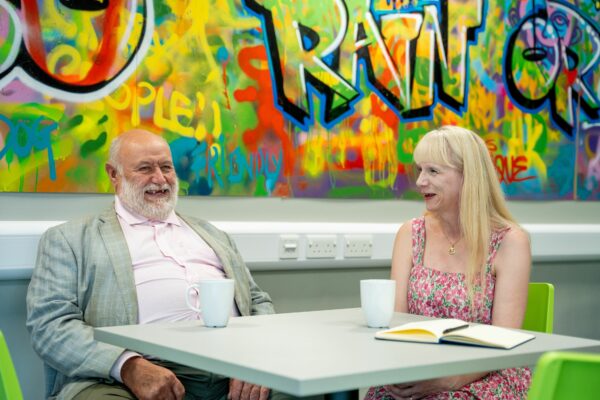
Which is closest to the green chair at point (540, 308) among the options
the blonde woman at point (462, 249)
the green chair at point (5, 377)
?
the blonde woman at point (462, 249)

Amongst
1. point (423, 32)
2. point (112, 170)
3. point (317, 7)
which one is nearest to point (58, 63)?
point (112, 170)

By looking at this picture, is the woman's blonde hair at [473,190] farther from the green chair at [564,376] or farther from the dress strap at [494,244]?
the green chair at [564,376]

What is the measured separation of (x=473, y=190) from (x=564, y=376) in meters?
1.21

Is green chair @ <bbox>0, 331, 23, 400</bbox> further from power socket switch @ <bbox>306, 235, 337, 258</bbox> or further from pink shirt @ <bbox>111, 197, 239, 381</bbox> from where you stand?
power socket switch @ <bbox>306, 235, 337, 258</bbox>

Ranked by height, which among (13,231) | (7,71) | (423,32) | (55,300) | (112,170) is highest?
(423,32)

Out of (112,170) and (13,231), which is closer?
(13,231)

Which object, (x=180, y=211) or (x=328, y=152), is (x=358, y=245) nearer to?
(x=328, y=152)

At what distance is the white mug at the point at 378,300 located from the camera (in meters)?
1.95

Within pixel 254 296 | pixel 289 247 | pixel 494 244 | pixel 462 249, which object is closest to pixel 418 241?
pixel 462 249

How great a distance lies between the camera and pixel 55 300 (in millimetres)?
2447

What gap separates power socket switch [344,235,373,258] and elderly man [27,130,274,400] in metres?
0.63

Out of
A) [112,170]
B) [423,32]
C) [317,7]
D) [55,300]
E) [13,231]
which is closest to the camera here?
[55,300]

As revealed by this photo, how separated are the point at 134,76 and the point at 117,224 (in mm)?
558

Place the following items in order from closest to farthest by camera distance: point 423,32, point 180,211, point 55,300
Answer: point 55,300 < point 180,211 < point 423,32
